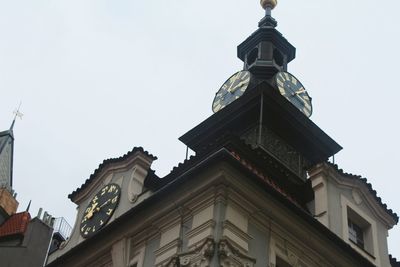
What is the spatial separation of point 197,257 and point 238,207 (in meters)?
2.20

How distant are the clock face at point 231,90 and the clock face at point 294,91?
1.68 metres

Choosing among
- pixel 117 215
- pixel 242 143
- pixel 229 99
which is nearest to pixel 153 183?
pixel 117 215

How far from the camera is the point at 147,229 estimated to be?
2478 cm

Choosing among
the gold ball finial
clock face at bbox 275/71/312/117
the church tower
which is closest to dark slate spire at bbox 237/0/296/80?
clock face at bbox 275/71/312/117

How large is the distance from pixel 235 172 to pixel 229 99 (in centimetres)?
1532

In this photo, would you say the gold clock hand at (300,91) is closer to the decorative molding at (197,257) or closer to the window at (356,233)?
the window at (356,233)

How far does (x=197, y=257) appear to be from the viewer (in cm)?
2167

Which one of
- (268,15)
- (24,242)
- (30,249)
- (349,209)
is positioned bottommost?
(349,209)

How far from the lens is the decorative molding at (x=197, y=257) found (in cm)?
2138

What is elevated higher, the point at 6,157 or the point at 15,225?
the point at 6,157


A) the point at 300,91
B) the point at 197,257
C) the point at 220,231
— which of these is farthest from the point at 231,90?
the point at 197,257

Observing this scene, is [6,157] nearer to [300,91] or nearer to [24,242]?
[24,242]

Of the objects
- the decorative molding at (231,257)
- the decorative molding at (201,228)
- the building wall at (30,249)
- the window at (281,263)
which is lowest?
the decorative molding at (231,257)

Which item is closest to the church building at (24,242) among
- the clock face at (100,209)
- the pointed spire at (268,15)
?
the clock face at (100,209)
